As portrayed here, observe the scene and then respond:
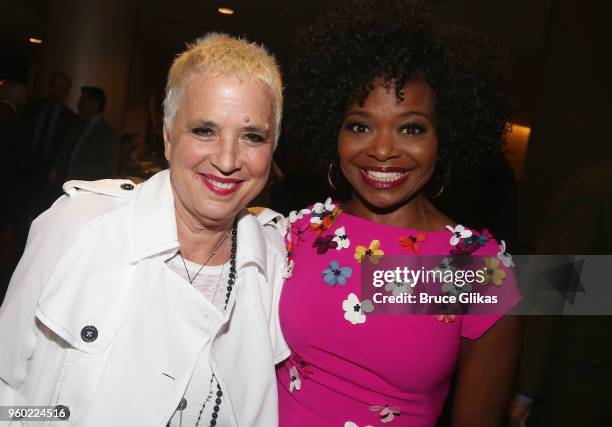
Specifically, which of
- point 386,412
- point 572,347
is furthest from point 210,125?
point 572,347

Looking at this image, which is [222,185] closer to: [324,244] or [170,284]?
[170,284]

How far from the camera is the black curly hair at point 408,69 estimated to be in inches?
79.6

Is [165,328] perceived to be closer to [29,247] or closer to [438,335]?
[29,247]

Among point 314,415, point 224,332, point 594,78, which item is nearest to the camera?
point 224,332

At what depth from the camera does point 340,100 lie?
2156 mm

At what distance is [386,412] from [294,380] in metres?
0.35

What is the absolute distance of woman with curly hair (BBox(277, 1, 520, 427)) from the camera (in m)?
1.83

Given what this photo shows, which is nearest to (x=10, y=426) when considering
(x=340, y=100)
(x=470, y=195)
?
(x=340, y=100)

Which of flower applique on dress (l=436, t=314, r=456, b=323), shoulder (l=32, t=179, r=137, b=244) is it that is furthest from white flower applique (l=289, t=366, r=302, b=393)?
shoulder (l=32, t=179, r=137, b=244)

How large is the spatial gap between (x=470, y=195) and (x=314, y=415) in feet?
6.53

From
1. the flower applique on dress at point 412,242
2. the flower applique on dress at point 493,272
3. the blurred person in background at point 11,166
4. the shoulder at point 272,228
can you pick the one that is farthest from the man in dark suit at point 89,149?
the flower applique on dress at point 493,272

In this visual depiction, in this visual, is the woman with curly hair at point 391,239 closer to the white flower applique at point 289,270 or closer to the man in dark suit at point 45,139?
the white flower applique at point 289,270

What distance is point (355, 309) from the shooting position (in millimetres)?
1912

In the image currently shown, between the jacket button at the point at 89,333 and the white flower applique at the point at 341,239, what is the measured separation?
89 centimetres
